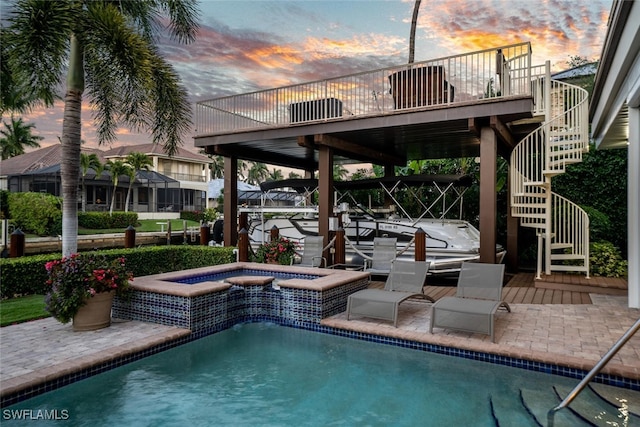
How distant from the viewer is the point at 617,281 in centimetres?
796

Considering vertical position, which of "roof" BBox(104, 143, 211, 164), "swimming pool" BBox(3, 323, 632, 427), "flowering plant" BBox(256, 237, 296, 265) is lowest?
"swimming pool" BBox(3, 323, 632, 427)

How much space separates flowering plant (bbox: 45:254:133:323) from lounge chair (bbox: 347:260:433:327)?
3.33 meters

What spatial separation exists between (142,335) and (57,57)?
5.19m

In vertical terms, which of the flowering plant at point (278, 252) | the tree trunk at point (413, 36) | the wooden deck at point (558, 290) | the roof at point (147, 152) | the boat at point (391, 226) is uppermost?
the tree trunk at point (413, 36)

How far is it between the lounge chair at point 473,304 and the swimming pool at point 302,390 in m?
0.49

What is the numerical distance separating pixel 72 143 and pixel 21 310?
2940 millimetres

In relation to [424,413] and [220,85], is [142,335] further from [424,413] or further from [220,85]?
[220,85]

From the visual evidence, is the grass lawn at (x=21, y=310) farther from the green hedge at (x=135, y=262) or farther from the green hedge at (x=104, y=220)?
the green hedge at (x=104, y=220)

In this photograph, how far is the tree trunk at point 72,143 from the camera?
715cm

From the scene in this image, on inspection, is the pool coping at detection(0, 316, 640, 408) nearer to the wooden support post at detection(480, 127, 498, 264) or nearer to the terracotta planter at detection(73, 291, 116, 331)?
the terracotta planter at detection(73, 291, 116, 331)

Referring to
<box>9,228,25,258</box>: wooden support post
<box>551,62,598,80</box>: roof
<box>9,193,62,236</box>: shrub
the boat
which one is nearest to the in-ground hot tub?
the boat

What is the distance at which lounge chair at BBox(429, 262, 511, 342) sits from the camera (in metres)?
4.89

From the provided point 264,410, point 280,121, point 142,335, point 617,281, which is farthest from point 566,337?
point 280,121

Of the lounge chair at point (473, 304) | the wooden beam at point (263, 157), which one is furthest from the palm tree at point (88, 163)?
the lounge chair at point (473, 304)
